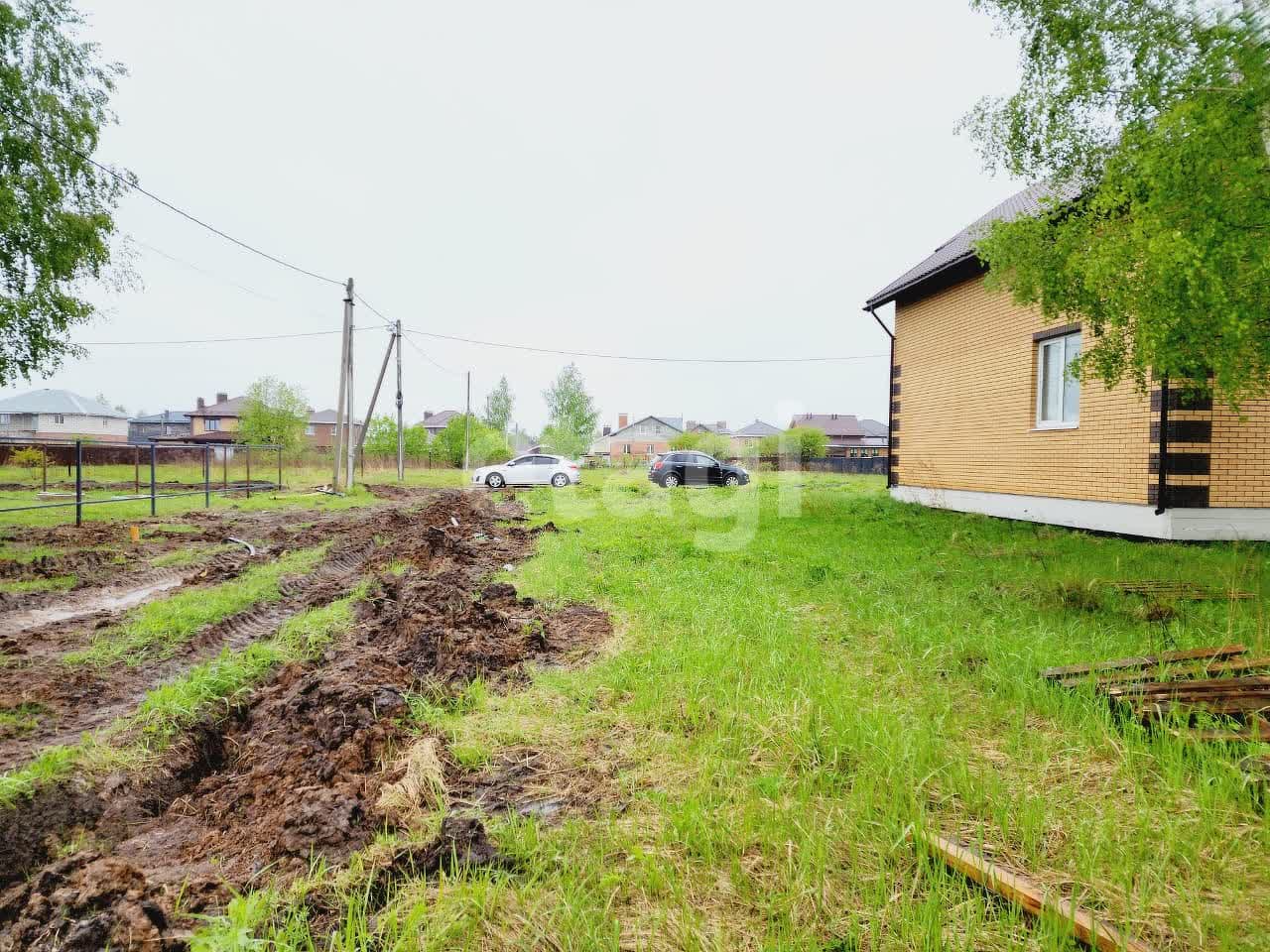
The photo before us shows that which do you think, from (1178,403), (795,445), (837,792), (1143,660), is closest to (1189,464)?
(1178,403)

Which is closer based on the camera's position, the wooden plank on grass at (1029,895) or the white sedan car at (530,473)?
the wooden plank on grass at (1029,895)

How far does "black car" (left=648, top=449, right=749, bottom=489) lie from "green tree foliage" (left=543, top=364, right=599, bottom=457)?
32168 mm

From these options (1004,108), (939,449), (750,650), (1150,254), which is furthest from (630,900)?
(939,449)

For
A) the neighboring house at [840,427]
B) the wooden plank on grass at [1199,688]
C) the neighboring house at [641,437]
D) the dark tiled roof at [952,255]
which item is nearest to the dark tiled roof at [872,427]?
the neighboring house at [840,427]

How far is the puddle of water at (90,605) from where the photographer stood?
5.35 metres

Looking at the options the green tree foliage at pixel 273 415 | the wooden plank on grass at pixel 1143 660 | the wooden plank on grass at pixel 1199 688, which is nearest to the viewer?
the wooden plank on grass at pixel 1199 688

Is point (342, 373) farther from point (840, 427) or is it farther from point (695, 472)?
point (840, 427)

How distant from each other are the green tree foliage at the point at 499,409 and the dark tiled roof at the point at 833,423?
32.3 metres

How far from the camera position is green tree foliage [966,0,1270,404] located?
430cm

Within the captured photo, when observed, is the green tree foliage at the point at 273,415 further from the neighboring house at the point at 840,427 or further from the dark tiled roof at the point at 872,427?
the dark tiled roof at the point at 872,427

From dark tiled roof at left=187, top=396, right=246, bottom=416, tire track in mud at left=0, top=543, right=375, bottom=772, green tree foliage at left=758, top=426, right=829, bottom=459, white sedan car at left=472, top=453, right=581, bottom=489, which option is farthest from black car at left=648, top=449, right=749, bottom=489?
dark tiled roof at left=187, top=396, right=246, bottom=416

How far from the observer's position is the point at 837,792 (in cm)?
250

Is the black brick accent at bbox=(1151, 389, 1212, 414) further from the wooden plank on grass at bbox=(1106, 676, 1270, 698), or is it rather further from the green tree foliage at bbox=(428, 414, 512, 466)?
the green tree foliage at bbox=(428, 414, 512, 466)

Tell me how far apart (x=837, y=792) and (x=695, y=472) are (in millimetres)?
20519
